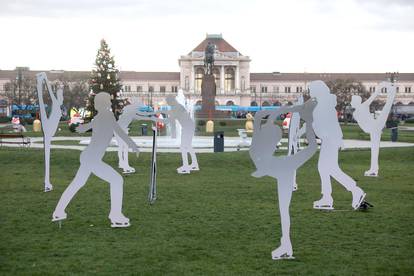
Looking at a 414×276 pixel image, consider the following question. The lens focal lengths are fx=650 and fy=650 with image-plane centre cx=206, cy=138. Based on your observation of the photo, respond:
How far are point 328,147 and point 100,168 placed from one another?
474cm

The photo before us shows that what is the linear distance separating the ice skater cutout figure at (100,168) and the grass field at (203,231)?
0.28m

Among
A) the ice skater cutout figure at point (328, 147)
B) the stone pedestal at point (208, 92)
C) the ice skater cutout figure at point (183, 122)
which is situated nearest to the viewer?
the ice skater cutout figure at point (328, 147)

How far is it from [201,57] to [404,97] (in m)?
42.5

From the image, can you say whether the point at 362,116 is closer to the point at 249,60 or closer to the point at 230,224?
the point at 230,224

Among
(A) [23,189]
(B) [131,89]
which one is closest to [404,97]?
(B) [131,89]

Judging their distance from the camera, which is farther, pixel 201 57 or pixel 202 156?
pixel 201 57

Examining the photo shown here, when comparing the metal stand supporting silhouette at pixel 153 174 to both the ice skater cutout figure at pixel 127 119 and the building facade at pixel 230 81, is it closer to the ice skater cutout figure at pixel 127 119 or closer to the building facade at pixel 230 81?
the ice skater cutout figure at pixel 127 119

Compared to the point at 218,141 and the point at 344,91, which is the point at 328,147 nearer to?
the point at 218,141

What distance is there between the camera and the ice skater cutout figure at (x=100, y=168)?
1120 cm

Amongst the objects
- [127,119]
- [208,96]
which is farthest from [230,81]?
[127,119]

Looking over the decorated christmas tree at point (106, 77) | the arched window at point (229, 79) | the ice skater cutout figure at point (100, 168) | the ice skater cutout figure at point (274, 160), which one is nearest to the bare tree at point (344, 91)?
the decorated christmas tree at point (106, 77)

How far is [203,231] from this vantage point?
10844 millimetres

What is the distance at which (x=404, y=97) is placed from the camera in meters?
134

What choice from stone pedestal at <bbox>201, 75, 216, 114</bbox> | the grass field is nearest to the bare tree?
stone pedestal at <bbox>201, 75, 216, 114</bbox>
